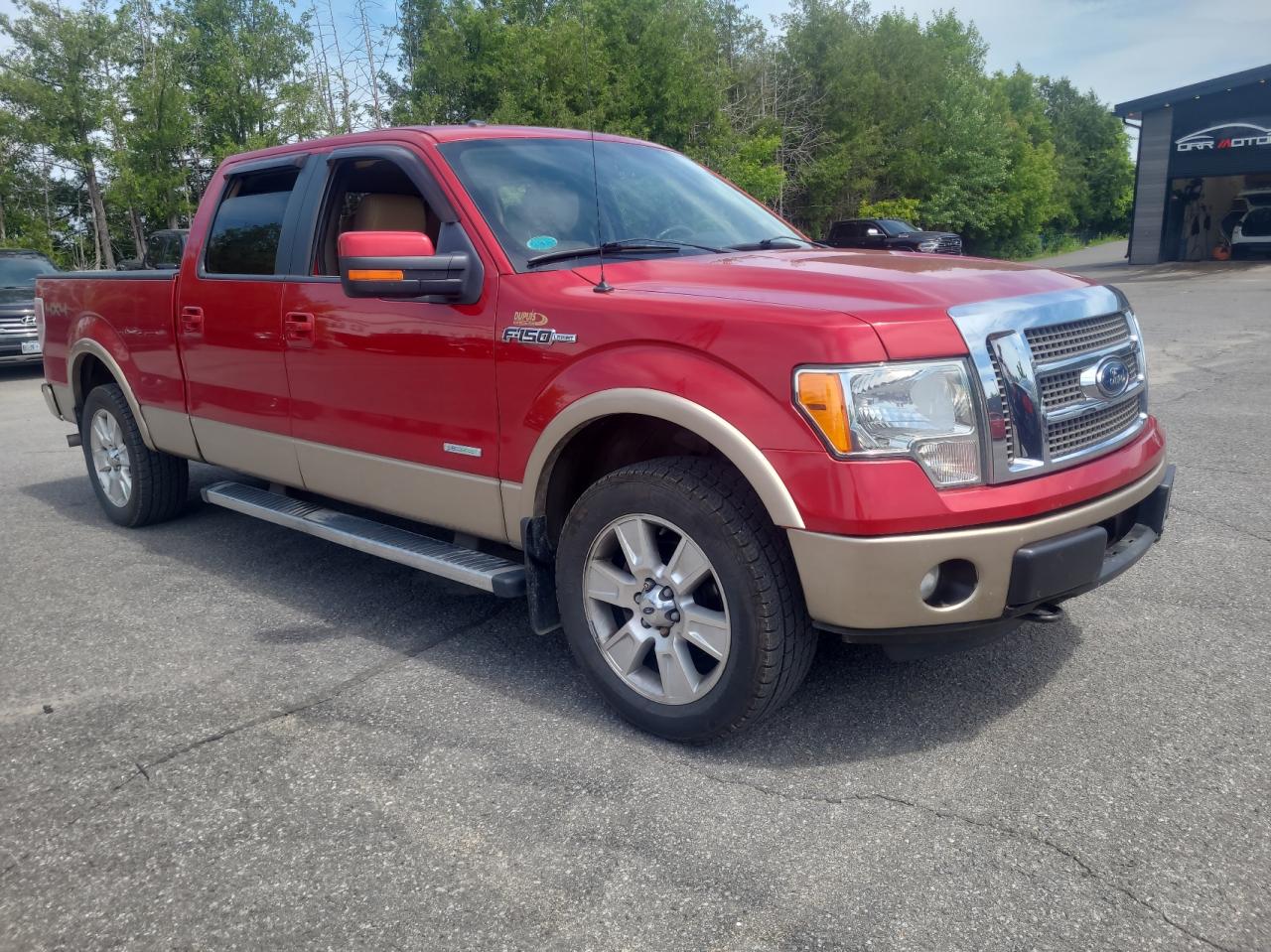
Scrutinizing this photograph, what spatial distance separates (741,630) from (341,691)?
159cm

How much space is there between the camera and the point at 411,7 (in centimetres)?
2452

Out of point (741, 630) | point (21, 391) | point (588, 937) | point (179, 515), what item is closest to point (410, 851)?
point (588, 937)

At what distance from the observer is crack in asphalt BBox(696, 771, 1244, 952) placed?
2.33m

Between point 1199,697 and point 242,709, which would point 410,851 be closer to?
point 242,709

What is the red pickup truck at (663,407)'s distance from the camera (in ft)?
9.06

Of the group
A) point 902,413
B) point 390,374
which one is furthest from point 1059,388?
point 390,374

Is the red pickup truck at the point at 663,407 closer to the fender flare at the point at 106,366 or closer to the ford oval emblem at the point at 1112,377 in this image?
the ford oval emblem at the point at 1112,377

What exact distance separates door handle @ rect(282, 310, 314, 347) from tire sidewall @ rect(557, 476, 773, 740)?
5.28ft

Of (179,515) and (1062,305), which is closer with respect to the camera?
(1062,305)

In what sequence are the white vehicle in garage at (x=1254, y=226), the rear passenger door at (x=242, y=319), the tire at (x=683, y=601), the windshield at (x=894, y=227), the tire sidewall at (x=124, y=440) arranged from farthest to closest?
the white vehicle in garage at (x=1254, y=226)
the windshield at (x=894, y=227)
the tire sidewall at (x=124, y=440)
the rear passenger door at (x=242, y=319)
the tire at (x=683, y=601)

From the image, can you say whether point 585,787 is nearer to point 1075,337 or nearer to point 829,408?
point 829,408

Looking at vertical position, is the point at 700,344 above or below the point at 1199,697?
above

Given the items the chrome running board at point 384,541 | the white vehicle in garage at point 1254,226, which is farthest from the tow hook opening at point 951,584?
the white vehicle in garage at point 1254,226

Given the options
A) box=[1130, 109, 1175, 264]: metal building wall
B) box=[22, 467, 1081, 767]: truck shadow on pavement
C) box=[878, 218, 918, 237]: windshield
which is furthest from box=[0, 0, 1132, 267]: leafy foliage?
box=[1130, 109, 1175, 264]: metal building wall
